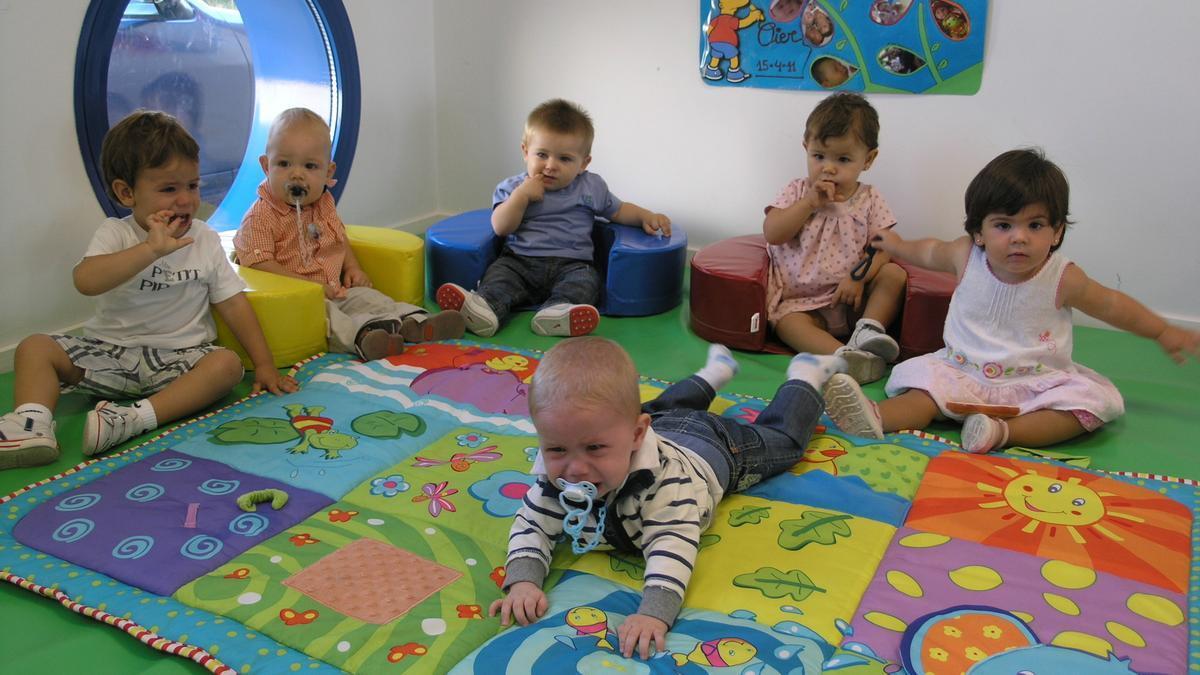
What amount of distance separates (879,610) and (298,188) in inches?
94.1

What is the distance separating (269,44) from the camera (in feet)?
14.3

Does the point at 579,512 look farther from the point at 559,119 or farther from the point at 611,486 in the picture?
the point at 559,119

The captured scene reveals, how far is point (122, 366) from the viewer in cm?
281

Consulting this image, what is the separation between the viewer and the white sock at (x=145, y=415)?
2666 millimetres

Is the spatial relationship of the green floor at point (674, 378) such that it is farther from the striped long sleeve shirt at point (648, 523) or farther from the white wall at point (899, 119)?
the striped long sleeve shirt at point (648, 523)

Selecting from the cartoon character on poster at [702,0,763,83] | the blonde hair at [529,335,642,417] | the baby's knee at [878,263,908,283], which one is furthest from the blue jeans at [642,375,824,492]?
the cartoon character on poster at [702,0,763,83]

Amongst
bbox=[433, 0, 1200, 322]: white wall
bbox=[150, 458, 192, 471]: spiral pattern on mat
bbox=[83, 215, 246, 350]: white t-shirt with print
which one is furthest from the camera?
bbox=[433, 0, 1200, 322]: white wall

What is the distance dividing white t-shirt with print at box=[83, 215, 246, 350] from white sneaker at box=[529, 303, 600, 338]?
107 cm

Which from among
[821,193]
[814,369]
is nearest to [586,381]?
[814,369]

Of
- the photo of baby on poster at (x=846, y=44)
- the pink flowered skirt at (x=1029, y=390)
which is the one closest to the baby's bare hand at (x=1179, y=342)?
the pink flowered skirt at (x=1029, y=390)

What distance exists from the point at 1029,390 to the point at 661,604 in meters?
1.56

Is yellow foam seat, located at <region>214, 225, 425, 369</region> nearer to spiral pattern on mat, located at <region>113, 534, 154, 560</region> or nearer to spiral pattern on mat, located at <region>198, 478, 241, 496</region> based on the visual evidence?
spiral pattern on mat, located at <region>198, 478, 241, 496</region>

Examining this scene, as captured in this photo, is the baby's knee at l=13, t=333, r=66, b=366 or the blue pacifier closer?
the blue pacifier

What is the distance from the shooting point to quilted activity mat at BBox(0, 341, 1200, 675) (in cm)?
180
